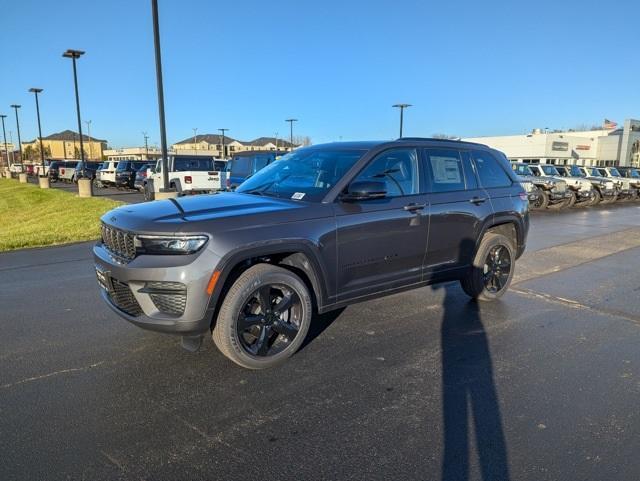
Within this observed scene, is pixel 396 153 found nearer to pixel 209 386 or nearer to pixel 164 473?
pixel 209 386

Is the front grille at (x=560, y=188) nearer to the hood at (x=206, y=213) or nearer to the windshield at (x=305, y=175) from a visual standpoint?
the windshield at (x=305, y=175)

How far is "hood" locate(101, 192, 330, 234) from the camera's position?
339cm

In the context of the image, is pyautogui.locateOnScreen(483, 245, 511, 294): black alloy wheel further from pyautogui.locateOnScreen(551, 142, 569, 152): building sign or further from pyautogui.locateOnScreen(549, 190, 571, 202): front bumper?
pyautogui.locateOnScreen(551, 142, 569, 152): building sign

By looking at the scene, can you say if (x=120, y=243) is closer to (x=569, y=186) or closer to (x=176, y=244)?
(x=176, y=244)

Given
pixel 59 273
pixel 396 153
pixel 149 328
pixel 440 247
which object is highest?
pixel 396 153

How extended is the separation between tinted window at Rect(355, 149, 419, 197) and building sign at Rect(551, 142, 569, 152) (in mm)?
61324

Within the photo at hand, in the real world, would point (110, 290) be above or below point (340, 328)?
above

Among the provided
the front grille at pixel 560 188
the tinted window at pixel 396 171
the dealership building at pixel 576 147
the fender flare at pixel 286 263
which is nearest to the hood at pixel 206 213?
the fender flare at pixel 286 263

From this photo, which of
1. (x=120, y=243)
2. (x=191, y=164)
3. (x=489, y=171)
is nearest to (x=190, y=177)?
(x=191, y=164)

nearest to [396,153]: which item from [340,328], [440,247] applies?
[440,247]

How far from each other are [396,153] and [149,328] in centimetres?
273

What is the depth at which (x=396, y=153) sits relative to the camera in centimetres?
459

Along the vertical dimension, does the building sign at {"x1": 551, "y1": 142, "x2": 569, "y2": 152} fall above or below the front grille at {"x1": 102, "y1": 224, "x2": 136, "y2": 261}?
above

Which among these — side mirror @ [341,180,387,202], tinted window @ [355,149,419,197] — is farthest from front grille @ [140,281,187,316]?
tinted window @ [355,149,419,197]
